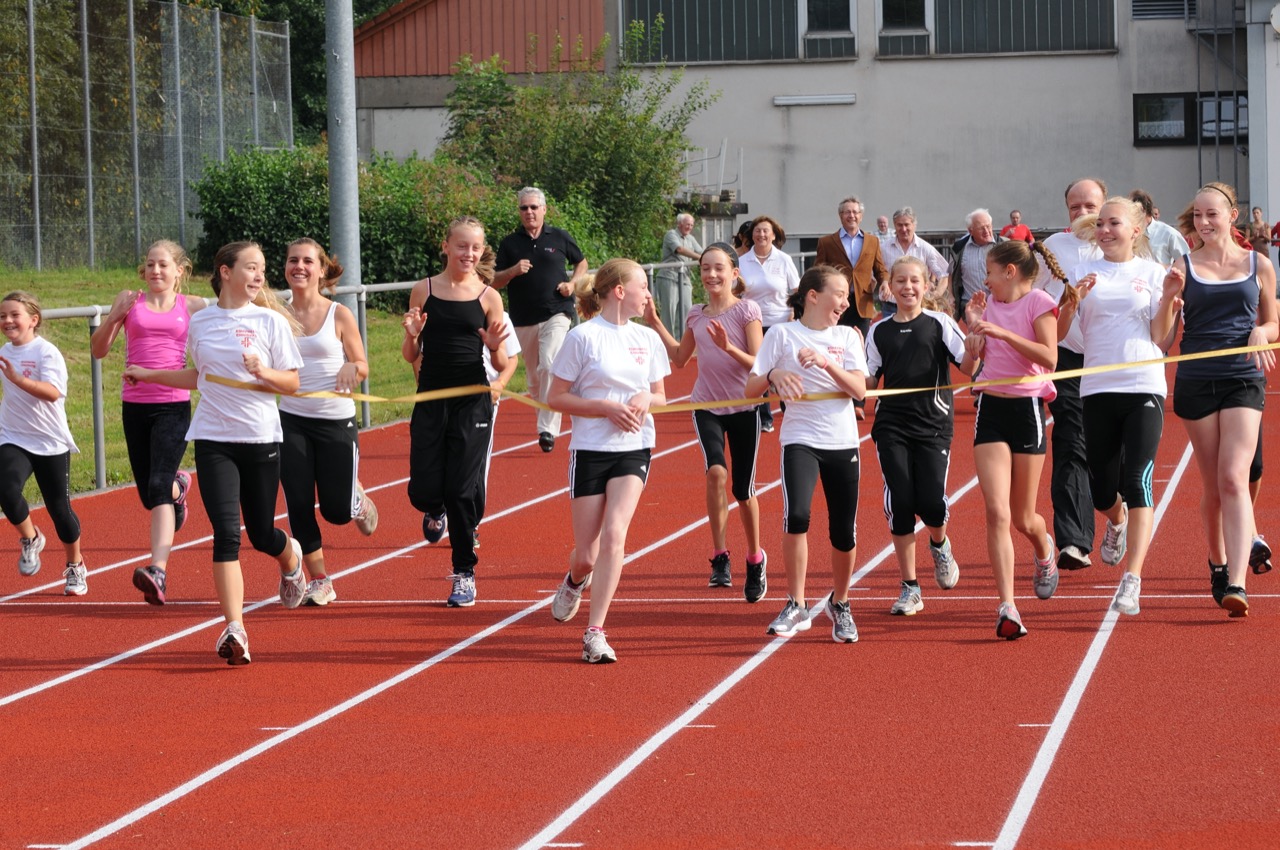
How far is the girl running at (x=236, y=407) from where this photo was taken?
8.07 m

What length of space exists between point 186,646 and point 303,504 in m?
1.09

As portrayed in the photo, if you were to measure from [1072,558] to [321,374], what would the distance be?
3.97 m

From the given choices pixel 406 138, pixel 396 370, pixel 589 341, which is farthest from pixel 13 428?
pixel 406 138

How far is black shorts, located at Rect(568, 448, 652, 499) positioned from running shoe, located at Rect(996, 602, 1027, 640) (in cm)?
169

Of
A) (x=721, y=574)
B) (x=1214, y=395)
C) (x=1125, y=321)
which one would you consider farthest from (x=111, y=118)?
(x=1214, y=395)

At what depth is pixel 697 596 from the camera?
9.69m

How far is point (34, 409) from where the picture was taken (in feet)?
33.0

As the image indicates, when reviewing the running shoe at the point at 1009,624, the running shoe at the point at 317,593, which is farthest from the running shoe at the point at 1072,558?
the running shoe at the point at 317,593

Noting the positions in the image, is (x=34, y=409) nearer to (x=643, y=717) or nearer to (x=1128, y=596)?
(x=643, y=717)

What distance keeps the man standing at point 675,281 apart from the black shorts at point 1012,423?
1740 cm

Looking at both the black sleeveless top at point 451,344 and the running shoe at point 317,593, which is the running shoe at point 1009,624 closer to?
the black sleeveless top at point 451,344

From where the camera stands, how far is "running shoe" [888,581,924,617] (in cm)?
893

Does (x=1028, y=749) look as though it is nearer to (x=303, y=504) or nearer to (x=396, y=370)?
(x=303, y=504)

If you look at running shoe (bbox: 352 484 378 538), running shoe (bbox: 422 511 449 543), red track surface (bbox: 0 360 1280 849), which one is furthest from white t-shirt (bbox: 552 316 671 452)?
running shoe (bbox: 422 511 449 543)
